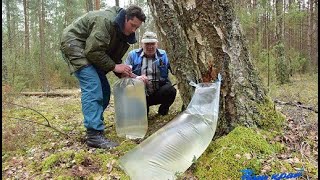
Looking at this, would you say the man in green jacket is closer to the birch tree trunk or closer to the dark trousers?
the birch tree trunk

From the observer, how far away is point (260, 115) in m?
3.41

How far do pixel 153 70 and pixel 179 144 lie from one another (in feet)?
6.24

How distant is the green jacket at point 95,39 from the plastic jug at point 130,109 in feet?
1.20

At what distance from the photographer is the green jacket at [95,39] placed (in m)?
3.65

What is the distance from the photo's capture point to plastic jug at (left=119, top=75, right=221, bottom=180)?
9.61ft

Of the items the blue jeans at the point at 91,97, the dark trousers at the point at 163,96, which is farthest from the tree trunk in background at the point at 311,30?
the blue jeans at the point at 91,97

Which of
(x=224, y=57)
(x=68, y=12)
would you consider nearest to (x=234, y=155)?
(x=224, y=57)

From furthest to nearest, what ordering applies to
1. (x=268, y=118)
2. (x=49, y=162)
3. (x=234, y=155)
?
(x=268, y=118) < (x=49, y=162) < (x=234, y=155)

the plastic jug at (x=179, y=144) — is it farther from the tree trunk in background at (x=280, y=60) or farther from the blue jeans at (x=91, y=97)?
the tree trunk in background at (x=280, y=60)

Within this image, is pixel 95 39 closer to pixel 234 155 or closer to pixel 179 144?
pixel 179 144

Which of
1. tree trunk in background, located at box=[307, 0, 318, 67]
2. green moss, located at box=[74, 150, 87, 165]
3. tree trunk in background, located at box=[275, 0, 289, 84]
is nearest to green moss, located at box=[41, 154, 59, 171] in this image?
green moss, located at box=[74, 150, 87, 165]

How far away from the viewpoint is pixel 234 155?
2924 millimetres

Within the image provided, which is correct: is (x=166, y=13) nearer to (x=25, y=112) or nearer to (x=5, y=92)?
(x=5, y=92)

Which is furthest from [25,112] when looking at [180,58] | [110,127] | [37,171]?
[180,58]
